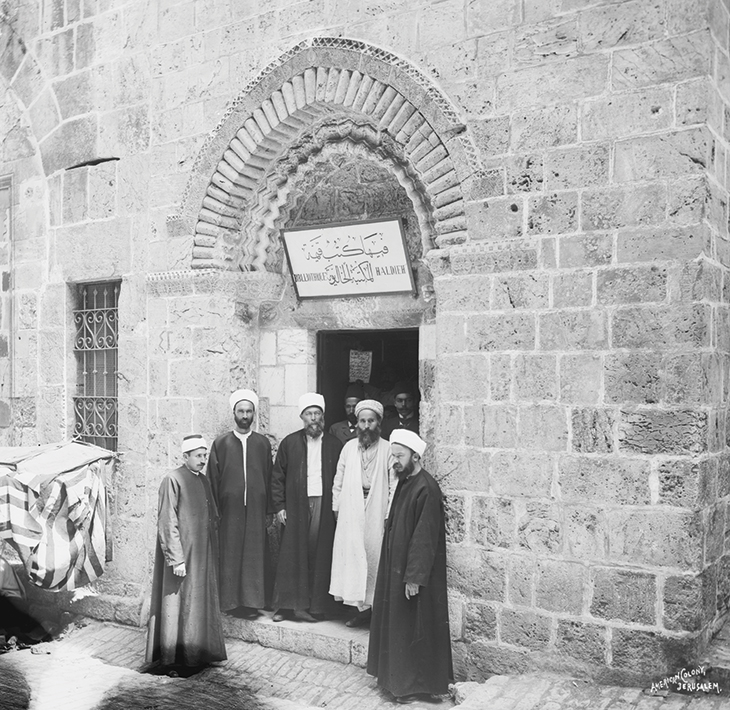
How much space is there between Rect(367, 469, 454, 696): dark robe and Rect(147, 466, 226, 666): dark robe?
1.24m

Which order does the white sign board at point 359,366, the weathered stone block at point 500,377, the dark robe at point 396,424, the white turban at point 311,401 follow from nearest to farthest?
the weathered stone block at point 500,377 < the white turban at point 311,401 < the dark robe at point 396,424 < the white sign board at point 359,366

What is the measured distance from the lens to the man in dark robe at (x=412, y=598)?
495 centimetres

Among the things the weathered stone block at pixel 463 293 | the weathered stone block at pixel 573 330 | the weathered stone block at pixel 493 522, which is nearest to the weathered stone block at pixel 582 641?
the weathered stone block at pixel 493 522

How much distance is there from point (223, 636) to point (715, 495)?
3.45 metres

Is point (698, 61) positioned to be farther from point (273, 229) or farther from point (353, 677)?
point (353, 677)

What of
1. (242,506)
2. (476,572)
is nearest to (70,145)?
(242,506)

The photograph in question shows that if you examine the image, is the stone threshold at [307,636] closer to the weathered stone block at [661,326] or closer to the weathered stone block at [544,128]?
the weathered stone block at [661,326]

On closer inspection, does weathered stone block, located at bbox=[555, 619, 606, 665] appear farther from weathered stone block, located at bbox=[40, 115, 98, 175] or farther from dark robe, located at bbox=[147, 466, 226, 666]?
weathered stone block, located at bbox=[40, 115, 98, 175]

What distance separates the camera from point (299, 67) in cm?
586

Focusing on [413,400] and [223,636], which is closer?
[223,636]

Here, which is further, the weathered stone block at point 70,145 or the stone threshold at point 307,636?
the weathered stone block at point 70,145

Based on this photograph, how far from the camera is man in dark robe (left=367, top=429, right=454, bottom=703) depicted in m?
4.95

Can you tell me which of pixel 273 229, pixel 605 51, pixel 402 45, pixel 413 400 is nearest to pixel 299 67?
pixel 402 45

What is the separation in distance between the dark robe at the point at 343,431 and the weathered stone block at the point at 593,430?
A: 2.21m
